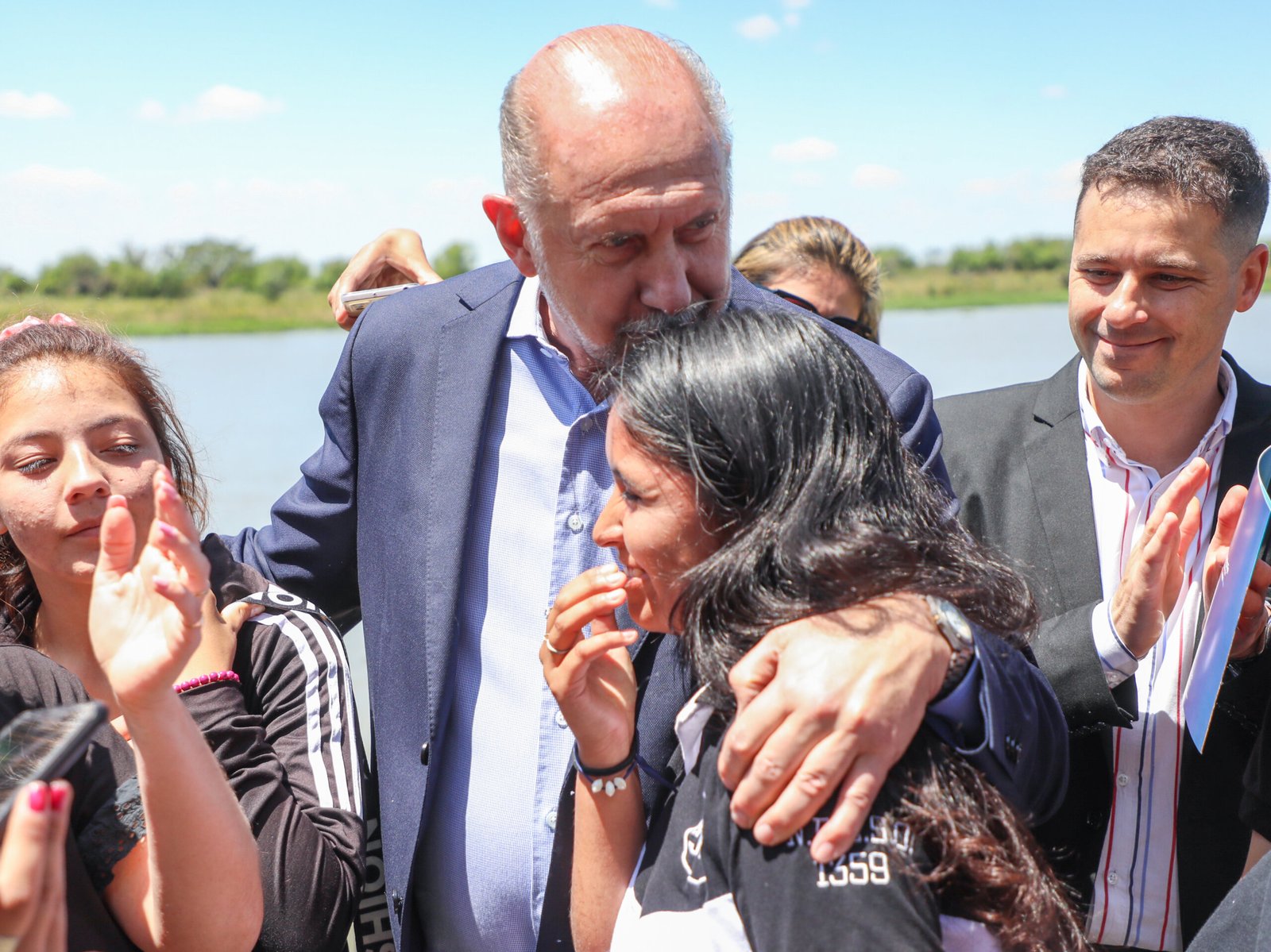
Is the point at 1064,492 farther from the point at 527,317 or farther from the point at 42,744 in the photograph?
the point at 42,744

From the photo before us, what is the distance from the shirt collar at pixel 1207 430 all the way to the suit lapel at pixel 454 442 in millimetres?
1562

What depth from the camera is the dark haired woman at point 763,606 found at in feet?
4.87

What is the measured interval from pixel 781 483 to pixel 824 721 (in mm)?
364

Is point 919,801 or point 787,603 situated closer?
point 919,801

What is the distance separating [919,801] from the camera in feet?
4.98

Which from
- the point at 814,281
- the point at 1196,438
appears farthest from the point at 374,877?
the point at 814,281

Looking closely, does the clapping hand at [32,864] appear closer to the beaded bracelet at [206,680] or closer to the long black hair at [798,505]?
the beaded bracelet at [206,680]

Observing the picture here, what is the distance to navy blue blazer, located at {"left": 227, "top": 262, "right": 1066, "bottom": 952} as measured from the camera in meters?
2.35

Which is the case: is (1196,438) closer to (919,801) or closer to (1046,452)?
(1046,452)

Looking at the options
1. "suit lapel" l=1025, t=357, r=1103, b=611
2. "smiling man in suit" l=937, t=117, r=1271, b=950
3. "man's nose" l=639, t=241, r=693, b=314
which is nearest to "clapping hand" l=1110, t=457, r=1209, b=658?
"smiling man in suit" l=937, t=117, r=1271, b=950

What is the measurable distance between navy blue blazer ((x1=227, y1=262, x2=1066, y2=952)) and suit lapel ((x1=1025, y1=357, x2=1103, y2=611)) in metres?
0.73

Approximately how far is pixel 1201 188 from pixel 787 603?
75.0 inches

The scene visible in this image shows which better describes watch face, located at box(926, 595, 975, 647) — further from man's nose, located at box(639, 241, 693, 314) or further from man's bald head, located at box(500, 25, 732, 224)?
man's bald head, located at box(500, 25, 732, 224)

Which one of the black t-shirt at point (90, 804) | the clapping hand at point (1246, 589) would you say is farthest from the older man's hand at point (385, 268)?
the clapping hand at point (1246, 589)
